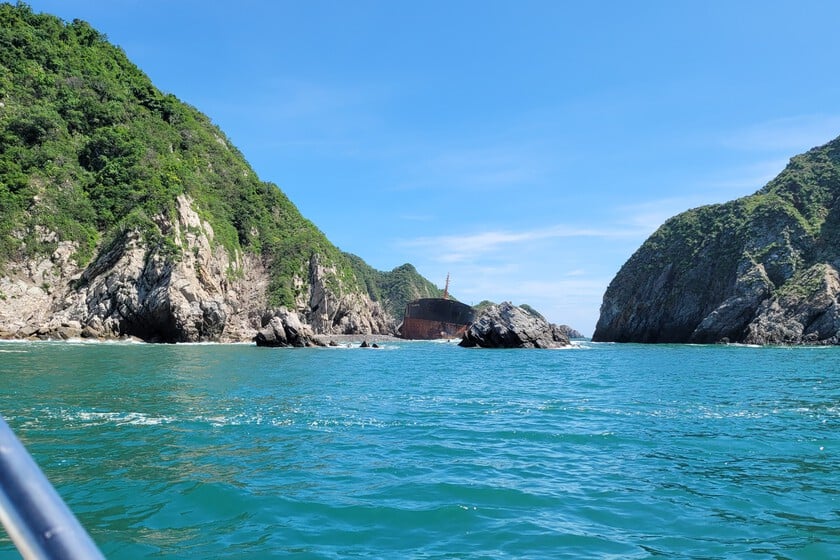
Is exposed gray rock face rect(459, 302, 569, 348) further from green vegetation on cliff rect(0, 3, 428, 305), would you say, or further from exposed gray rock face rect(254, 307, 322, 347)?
green vegetation on cliff rect(0, 3, 428, 305)

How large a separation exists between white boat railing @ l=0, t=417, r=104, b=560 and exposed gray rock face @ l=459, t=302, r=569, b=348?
6631 centimetres

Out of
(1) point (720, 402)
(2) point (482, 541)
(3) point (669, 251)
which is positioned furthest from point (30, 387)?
(3) point (669, 251)

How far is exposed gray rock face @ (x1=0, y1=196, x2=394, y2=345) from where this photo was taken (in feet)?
189

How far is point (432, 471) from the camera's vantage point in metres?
10.9

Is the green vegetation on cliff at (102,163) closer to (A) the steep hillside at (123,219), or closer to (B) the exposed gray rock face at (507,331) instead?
(A) the steep hillside at (123,219)

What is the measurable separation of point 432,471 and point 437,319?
109 metres

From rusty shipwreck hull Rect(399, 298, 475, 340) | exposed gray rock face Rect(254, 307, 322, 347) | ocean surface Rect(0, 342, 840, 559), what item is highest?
rusty shipwreck hull Rect(399, 298, 475, 340)

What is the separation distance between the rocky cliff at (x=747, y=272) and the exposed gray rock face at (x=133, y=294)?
67.6 meters

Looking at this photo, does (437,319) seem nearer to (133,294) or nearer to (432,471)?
(133,294)

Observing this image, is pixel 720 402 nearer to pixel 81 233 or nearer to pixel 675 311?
pixel 81 233

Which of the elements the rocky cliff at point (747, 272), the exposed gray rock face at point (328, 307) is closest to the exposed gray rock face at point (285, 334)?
the exposed gray rock face at point (328, 307)

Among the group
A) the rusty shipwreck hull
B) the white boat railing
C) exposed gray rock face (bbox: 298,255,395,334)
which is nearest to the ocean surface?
the white boat railing

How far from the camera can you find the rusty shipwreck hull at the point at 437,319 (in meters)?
119

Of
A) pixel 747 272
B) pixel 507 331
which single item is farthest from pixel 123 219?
pixel 747 272
